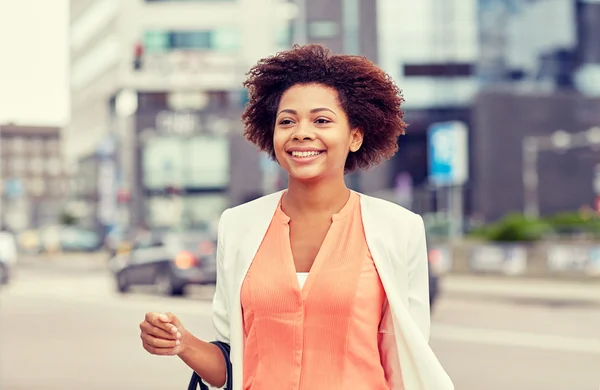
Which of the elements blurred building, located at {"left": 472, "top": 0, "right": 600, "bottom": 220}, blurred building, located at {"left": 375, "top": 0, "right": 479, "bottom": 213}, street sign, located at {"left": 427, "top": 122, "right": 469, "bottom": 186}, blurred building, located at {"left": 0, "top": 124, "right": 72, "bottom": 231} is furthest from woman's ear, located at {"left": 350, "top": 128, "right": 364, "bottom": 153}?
blurred building, located at {"left": 0, "top": 124, "right": 72, "bottom": 231}

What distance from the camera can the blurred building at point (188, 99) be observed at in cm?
6638

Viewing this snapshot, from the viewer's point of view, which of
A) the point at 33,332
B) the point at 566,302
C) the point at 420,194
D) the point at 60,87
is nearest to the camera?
the point at 60,87

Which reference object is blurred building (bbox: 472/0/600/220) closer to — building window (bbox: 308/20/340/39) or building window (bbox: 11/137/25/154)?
building window (bbox: 308/20/340/39)

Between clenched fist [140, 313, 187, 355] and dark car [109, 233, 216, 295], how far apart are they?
19279 millimetres

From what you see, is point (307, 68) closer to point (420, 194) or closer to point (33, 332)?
point (33, 332)

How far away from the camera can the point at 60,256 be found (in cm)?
5694

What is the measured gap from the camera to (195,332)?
15.1m

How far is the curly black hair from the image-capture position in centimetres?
310

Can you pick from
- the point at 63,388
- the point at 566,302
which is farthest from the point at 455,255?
the point at 63,388

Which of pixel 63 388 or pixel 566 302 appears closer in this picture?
→ pixel 63 388

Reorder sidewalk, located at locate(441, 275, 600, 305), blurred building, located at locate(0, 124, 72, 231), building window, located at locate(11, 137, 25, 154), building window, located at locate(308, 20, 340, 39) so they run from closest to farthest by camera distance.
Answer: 1. sidewalk, located at locate(441, 275, 600, 305)
2. building window, located at locate(308, 20, 340, 39)
3. blurred building, located at locate(0, 124, 72, 231)
4. building window, located at locate(11, 137, 25, 154)

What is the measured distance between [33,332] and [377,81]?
1424 cm

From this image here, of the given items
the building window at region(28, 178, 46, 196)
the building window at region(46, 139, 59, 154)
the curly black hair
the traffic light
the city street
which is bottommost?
the building window at region(28, 178, 46, 196)

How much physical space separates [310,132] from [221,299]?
1.68 ft
